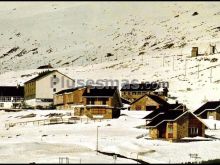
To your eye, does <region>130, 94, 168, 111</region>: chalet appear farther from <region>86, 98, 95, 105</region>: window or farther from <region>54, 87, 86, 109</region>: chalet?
<region>54, 87, 86, 109</region>: chalet

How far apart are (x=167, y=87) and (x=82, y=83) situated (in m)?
22.1

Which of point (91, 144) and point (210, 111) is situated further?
point (210, 111)

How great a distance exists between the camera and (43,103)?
105750 mm

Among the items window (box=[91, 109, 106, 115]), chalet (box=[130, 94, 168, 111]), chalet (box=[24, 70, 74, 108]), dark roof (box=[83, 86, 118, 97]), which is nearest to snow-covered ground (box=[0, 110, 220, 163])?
window (box=[91, 109, 106, 115])

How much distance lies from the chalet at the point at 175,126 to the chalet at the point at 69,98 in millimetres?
26014

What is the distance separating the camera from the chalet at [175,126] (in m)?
60.8

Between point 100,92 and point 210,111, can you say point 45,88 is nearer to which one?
point 100,92

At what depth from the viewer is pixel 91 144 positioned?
5416 cm

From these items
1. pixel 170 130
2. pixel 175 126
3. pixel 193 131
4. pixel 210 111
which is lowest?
pixel 193 131

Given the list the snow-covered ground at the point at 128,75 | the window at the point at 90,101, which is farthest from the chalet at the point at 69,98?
the snow-covered ground at the point at 128,75

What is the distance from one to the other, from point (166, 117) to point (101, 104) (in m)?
22.8

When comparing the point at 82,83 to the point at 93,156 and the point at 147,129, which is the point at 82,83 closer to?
the point at 147,129

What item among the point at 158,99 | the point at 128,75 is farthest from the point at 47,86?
the point at 158,99

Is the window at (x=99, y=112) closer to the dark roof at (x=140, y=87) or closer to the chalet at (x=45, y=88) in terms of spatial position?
the dark roof at (x=140, y=87)
